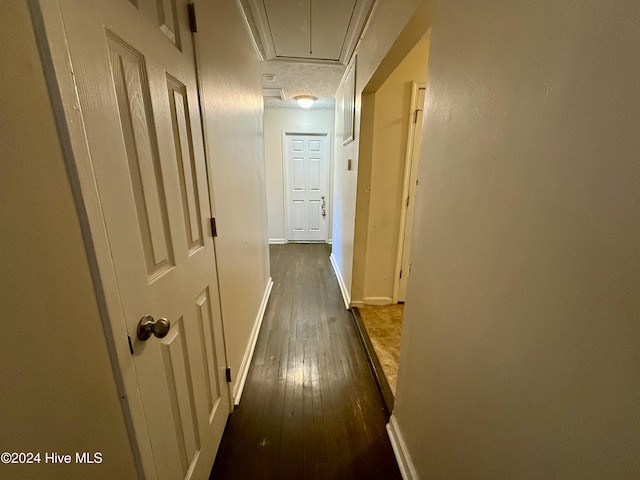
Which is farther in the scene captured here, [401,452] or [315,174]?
[315,174]

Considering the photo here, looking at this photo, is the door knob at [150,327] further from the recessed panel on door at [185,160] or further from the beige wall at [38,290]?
the recessed panel on door at [185,160]

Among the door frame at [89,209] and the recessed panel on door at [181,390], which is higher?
the door frame at [89,209]

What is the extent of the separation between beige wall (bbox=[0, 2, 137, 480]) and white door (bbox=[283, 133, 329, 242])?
451 cm

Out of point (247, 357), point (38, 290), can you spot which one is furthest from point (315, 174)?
point (38, 290)

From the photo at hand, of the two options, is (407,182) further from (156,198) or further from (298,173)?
(298,173)

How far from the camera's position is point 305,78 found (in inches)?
121

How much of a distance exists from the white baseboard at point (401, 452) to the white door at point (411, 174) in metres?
1.02

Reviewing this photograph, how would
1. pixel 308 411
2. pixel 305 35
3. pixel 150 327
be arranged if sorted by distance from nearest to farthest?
pixel 150 327
pixel 308 411
pixel 305 35

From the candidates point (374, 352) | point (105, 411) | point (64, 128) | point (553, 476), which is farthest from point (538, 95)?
point (374, 352)

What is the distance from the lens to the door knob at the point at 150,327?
679 millimetres

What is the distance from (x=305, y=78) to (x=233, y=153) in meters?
2.11

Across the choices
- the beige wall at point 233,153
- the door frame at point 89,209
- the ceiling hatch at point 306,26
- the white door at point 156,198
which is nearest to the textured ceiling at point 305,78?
the ceiling hatch at point 306,26

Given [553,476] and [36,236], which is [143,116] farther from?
[553,476]

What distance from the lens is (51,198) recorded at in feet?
1.51
